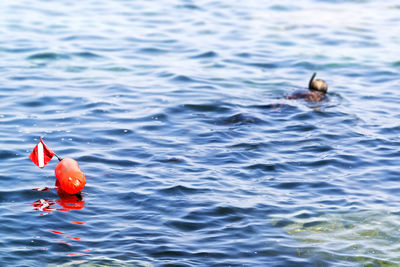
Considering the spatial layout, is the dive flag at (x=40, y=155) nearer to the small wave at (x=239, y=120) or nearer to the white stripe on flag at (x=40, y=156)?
the white stripe on flag at (x=40, y=156)

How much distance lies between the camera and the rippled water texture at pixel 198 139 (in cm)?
780

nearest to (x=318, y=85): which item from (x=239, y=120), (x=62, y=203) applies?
(x=239, y=120)

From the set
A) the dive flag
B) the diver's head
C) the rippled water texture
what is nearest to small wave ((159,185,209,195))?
the rippled water texture

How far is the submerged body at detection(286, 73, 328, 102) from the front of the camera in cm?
1311

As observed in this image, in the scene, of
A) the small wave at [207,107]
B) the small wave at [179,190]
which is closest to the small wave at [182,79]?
the small wave at [207,107]

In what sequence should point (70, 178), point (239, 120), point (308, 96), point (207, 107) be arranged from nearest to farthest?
point (70, 178) < point (239, 120) < point (207, 107) < point (308, 96)

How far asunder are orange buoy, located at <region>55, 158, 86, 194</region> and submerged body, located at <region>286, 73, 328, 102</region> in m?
5.93

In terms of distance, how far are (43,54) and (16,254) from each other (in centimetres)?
922

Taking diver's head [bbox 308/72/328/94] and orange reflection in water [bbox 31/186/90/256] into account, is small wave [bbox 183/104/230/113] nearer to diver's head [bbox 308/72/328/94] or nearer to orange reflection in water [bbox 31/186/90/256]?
diver's head [bbox 308/72/328/94]

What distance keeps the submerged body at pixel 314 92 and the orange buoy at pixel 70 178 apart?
593 cm

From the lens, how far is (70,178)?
856 cm

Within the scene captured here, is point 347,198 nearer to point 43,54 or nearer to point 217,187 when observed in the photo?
point 217,187

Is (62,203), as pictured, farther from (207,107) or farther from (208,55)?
(208,55)

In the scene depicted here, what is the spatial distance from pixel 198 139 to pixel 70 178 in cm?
314
